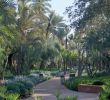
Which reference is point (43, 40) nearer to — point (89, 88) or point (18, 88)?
point (89, 88)

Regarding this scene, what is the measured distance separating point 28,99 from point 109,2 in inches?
285

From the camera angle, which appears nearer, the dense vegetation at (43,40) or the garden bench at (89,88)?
the dense vegetation at (43,40)

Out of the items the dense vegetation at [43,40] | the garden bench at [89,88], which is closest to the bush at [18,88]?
the dense vegetation at [43,40]

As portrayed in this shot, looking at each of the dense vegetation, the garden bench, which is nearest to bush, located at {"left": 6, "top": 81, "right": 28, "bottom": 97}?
the dense vegetation

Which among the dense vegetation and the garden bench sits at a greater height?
the dense vegetation

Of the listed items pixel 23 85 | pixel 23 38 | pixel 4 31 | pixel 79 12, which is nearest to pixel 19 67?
pixel 23 38

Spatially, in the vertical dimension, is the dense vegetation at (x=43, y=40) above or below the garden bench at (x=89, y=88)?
above

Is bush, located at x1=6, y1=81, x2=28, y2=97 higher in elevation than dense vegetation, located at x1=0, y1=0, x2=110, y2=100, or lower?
lower

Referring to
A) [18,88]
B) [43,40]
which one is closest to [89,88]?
[18,88]

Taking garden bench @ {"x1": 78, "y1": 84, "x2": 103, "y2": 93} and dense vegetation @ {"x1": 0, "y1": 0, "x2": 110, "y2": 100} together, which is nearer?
dense vegetation @ {"x1": 0, "y1": 0, "x2": 110, "y2": 100}

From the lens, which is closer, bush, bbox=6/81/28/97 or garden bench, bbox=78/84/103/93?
bush, bbox=6/81/28/97

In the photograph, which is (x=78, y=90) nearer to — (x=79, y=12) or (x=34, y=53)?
(x=79, y=12)

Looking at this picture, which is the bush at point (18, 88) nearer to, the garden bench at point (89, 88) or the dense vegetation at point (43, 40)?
the dense vegetation at point (43, 40)

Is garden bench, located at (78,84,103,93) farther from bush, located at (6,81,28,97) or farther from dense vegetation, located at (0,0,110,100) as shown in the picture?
bush, located at (6,81,28,97)
